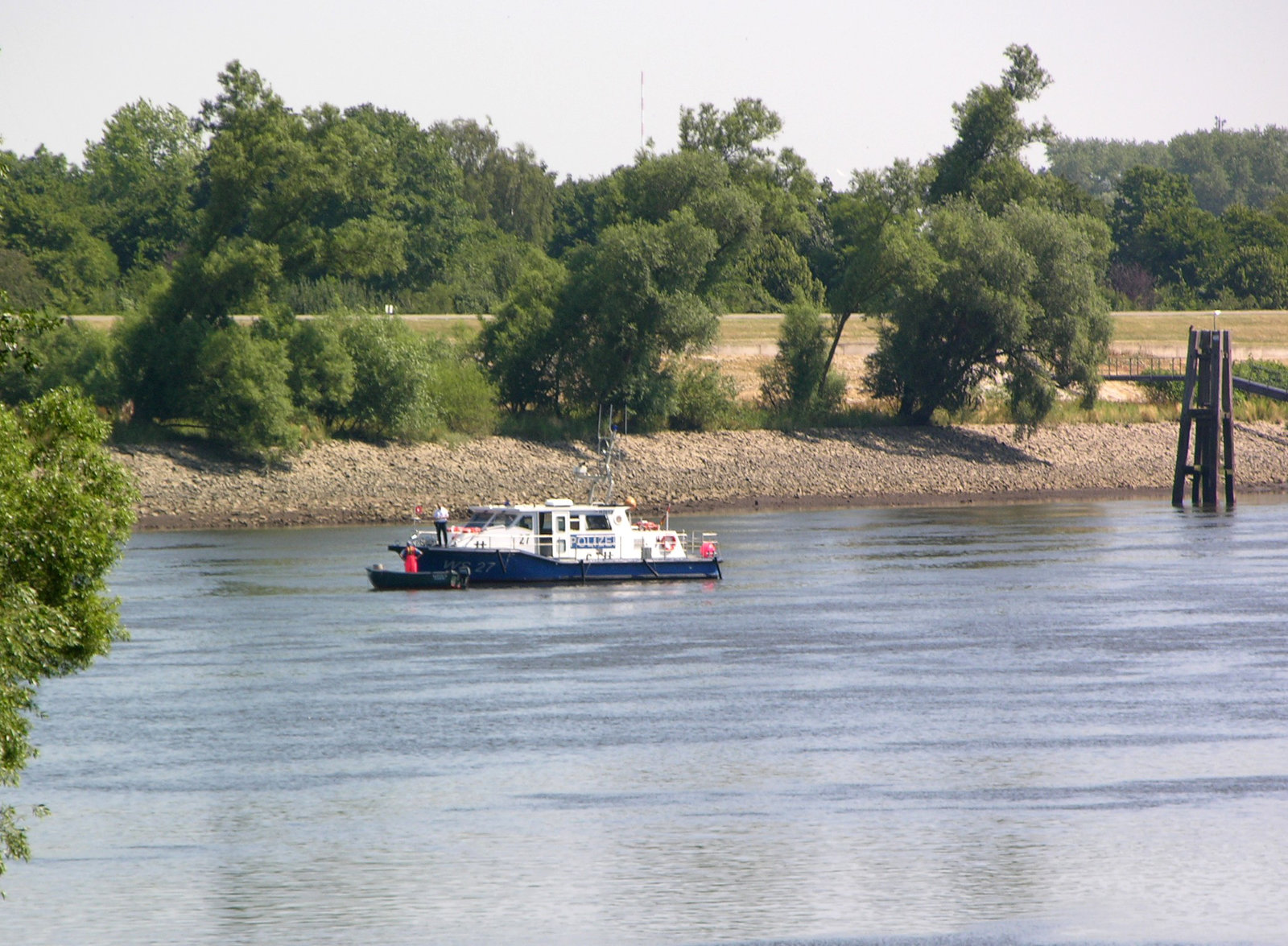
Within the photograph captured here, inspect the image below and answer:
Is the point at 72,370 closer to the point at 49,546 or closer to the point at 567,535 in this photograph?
the point at 567,535

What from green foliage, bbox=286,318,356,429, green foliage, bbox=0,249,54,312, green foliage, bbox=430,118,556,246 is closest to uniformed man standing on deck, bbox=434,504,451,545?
green foliage, bbox=286,318,356,429

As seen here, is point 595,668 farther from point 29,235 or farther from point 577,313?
point 29,235

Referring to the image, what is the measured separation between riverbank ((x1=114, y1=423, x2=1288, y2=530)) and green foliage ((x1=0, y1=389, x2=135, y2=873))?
54.4 m

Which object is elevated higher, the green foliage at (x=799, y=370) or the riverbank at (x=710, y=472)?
the green foliage at (x=799, y=370)

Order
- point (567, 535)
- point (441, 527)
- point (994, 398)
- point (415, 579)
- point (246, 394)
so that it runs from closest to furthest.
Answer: point (415, 579), point (441, 527), point (567, 535), point (246, 394), point (994, 398)

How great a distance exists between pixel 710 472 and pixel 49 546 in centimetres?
6859

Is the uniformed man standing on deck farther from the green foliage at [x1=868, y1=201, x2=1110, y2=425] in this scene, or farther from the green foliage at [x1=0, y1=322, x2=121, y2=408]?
the green foliage at [x1=868, y1=201, x2=1110, y2=425]

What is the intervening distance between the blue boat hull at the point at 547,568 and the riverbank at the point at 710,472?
2081cm

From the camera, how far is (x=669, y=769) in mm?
28391

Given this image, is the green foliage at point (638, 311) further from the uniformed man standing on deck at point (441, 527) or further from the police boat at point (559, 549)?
the uniformed man standing on deck at point (441, 527)

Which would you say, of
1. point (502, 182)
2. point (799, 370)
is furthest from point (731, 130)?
point (502, 182)

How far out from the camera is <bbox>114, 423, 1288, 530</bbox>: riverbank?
72.0 meters

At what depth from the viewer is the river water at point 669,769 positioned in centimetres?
2144

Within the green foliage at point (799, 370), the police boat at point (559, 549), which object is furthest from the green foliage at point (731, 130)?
the police boat at point (559, 549)
